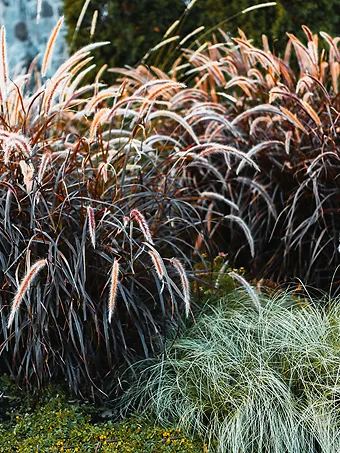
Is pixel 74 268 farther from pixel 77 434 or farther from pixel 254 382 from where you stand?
pixel 254 382

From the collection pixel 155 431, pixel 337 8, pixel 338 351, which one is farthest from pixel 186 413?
pixel 337 8

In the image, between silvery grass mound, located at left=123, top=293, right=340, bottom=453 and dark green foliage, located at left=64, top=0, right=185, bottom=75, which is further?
dark green foliage, located at left=64, top=0, right=185, bottom=75

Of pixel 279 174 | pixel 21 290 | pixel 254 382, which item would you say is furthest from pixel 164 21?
pixel 21 290

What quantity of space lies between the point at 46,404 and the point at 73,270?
0.65 meters

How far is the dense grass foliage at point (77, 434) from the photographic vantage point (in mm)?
3033

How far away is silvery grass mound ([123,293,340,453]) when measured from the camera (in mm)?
3125

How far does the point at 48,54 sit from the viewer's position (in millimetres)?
3473

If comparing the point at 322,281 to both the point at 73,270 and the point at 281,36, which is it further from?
the point at 281,36

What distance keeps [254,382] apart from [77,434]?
83 centimetres

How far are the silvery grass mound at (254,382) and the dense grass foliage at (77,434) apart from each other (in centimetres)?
14

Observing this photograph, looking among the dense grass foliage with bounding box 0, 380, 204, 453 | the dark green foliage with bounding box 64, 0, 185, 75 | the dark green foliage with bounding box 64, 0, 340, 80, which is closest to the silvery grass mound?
the dense grass foliage with bounding box 0, 380, 204, 453

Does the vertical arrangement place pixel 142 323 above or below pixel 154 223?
below

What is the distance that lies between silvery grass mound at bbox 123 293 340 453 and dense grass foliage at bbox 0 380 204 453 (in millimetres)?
141

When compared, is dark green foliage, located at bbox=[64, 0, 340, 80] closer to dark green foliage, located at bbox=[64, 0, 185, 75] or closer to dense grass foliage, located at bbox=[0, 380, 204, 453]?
dark green foliage, located at bbox=[64, 0, 185, 75]
